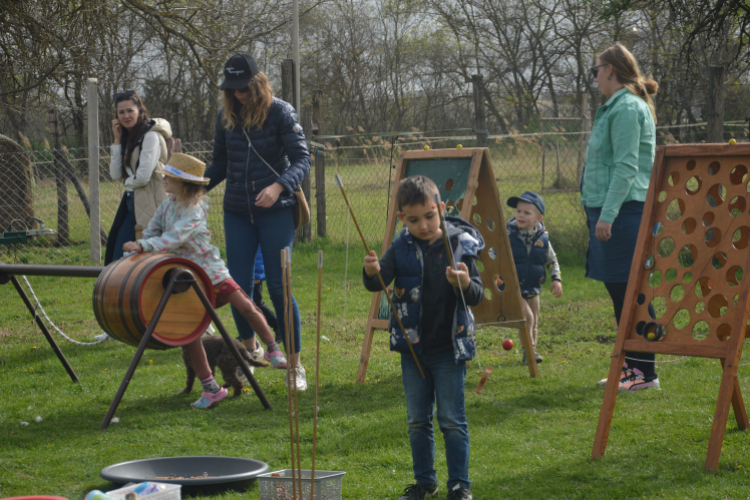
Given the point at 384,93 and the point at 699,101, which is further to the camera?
the point at 384,93

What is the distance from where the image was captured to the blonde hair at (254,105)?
4793 millimetres

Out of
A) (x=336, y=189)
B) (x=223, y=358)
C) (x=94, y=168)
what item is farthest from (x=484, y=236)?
(x=94, y=168)

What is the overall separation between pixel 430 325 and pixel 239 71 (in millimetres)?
2401

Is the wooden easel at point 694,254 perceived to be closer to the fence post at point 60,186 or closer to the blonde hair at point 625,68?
the blonde hair at point 625,68

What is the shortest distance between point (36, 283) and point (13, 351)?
352 cm

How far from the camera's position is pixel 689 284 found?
12.1 feet

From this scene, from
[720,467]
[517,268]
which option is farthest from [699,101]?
[720,467]

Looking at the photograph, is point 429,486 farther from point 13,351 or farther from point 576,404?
point 13,351

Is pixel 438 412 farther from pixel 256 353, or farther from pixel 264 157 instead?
pixel 256 353

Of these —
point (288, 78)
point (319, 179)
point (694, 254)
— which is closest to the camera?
point (694, 254)

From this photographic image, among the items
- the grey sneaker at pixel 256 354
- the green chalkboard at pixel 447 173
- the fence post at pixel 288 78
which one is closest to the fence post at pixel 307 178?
the fence post at pixel 288 78

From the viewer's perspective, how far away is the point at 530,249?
18.5 ft

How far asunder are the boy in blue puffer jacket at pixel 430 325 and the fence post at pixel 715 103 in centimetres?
732

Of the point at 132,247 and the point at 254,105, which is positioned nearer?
the point at 132,247
